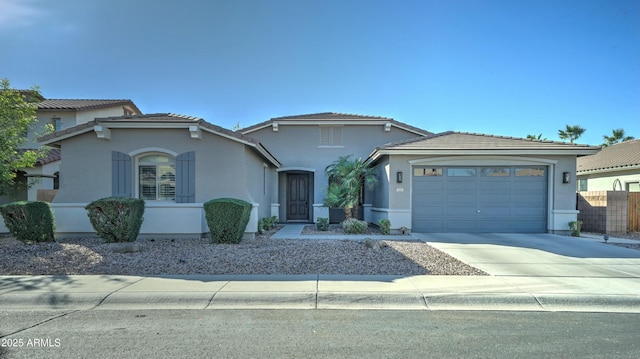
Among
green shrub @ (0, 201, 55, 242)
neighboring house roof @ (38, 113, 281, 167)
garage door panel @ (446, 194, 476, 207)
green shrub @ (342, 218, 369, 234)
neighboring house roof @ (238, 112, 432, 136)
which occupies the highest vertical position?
neighboring house roof @ (238, 112, 432, 136)

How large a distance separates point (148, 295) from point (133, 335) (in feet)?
4.71

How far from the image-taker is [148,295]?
18.5 feet

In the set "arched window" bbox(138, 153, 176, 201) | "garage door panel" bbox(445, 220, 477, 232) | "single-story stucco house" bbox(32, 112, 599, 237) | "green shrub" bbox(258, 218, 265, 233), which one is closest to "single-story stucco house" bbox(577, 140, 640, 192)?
"single-story stucco house" bbox(32, 112, 599, 237)

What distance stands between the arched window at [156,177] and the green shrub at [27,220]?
254cm

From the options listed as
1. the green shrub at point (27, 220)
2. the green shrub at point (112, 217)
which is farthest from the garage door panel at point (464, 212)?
the green shrub at point (27, 220)

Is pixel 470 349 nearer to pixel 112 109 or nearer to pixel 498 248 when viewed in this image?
pixel 498 248

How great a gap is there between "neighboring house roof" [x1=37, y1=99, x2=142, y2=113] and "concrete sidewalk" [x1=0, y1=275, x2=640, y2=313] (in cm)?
1789

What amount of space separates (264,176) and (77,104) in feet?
50.0

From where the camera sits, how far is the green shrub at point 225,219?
9859 millimetres

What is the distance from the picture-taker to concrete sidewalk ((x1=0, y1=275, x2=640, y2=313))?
5.43 meters

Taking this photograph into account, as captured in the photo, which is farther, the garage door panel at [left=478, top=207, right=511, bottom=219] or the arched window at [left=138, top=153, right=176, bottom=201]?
the garage door panel at [left=478, top=207, right=511, bottom=219]

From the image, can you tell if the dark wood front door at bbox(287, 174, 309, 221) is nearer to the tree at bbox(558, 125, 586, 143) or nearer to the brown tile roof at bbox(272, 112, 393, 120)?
the brown tile roof at bbox(272, 112, 393, 120)

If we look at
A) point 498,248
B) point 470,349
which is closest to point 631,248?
point 498,248

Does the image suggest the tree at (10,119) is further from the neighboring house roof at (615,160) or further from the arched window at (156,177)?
the neighboring house roof at (615,160)
